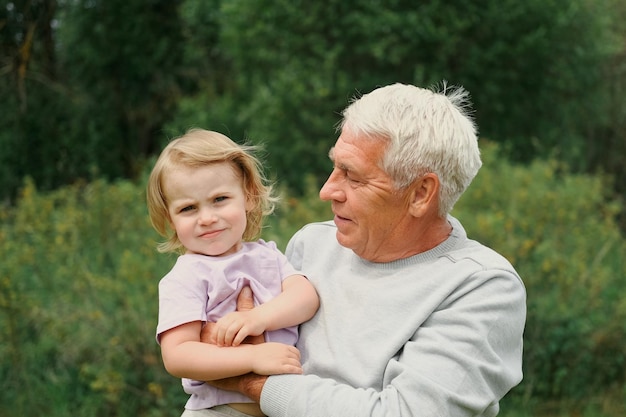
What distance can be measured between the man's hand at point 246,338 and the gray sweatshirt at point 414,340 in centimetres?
16

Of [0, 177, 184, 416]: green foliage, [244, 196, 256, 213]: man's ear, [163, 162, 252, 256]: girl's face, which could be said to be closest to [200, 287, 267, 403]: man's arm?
[163, 162, 252, 256]: girl's face

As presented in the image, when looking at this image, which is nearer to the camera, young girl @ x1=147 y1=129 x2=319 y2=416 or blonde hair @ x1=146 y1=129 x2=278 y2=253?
young girl @ x1=147 y1=129 x2=319 y2=416

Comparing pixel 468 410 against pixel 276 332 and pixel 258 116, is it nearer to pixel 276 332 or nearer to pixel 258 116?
pixel 276 332

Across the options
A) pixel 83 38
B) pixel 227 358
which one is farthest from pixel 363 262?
pixel 83 38

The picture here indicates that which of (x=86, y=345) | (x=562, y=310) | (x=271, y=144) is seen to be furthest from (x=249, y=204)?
(x=271, y=144)

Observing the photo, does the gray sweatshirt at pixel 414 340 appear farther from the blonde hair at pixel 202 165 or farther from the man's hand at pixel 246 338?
the blonde hair at pixel 202 165

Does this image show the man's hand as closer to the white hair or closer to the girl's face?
the girl's face

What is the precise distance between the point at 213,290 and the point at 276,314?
188mm

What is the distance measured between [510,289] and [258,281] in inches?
28.7

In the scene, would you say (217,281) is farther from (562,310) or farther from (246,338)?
(562,310)

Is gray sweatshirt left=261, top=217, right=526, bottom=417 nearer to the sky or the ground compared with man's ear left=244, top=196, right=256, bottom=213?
nearer to the ground

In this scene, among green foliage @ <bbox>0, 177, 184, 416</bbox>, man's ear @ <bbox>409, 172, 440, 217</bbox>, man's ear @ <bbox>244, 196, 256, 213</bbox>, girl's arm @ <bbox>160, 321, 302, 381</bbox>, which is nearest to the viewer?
girl's arm @ <bbox>160, 321, 302, 381</bbox>

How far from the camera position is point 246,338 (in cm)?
256

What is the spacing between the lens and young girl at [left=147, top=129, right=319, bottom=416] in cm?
246
